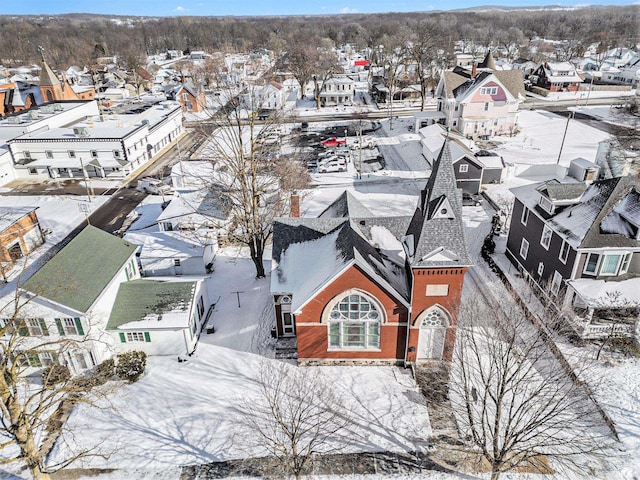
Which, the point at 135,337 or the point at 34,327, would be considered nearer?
the point at 34,327

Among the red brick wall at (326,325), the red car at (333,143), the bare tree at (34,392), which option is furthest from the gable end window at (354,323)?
the red car at (333,143)

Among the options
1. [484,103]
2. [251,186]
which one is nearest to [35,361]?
[251,186]

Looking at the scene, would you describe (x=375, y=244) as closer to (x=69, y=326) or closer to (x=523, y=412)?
(x=523, y=412)

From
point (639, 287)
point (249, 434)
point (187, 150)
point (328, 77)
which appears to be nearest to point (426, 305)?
point (249, 434)

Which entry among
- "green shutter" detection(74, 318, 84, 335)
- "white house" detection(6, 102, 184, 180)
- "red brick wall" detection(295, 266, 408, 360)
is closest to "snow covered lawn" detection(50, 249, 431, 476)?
"red brick wall" detection(295, 266, 408, 360)

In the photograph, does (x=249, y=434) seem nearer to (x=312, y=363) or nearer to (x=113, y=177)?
(x=312, y=363)

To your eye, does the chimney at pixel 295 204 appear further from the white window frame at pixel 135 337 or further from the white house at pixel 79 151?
the white house at pixel 79 151
